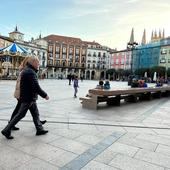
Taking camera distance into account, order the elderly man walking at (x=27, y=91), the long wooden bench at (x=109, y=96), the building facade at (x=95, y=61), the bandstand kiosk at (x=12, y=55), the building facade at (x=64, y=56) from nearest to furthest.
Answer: the elderly man walking at (x=27, y=91)
the long wooden bench at (x=109, y=96)
the bandstand kiosk at (x=12, y=55)
the building facade at (x=64, y=56)
the building facade at (x=95, y=61)

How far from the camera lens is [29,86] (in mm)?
4332

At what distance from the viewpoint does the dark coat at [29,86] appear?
170 inches

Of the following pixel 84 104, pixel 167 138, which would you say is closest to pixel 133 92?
pixel 84 104

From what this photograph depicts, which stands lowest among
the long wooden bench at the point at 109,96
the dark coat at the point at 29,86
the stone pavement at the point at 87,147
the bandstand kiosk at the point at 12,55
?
the stone pavement at the point at 87,147

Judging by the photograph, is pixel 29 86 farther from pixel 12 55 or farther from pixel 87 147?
pixel 12 55

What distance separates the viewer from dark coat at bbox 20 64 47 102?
14.1ft

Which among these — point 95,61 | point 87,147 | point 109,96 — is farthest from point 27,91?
point 95,61

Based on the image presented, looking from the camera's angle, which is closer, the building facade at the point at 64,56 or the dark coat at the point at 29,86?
the dark coat at the point at 29,86

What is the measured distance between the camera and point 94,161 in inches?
138

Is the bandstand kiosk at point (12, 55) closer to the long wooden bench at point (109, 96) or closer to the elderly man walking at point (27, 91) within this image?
the long wooden bench at point (109, 96)

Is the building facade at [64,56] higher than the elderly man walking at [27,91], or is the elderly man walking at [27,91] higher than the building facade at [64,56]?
the building facade at [64,56]

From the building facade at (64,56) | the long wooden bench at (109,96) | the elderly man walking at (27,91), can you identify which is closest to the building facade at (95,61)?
the building facade at (64,56)

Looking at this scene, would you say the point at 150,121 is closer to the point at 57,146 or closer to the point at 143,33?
the point at 57,146

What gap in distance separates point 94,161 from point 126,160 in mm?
563
